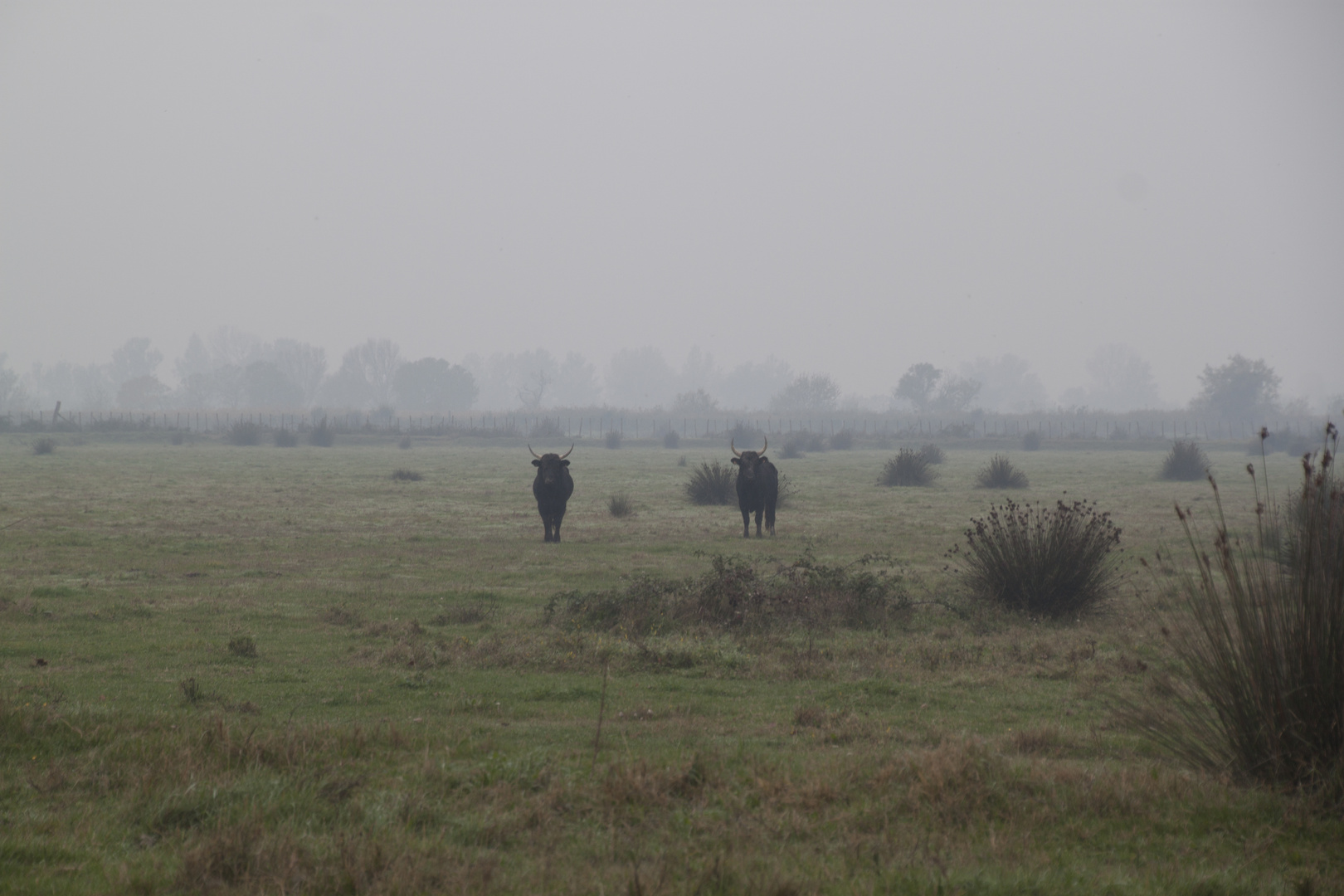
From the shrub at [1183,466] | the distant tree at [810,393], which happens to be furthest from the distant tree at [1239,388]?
the shrub at [1183,466]

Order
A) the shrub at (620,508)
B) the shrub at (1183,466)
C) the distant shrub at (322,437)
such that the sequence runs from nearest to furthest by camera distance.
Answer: the shrub at (620,508)
the shrub at (1183,466)
the distant shrub at (322,437)

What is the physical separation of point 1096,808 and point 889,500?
23885 mm

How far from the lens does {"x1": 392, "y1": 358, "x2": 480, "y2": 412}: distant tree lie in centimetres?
15425

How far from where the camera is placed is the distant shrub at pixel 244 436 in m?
65.8

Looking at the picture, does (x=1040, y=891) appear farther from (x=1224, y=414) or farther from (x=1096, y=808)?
(x=1224, y=414)

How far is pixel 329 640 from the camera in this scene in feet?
32.8

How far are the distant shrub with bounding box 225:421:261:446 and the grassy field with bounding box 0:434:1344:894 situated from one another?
53.1 meters

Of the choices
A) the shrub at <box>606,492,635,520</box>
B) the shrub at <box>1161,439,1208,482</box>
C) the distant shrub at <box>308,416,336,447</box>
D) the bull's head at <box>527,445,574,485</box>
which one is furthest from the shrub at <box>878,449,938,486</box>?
the distant shrub at <box>308,416,336,447</box>

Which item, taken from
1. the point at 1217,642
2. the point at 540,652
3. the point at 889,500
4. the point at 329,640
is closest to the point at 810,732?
the point at 1217,642

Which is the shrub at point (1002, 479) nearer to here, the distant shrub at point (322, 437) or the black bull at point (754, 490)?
the black bull at point (754, 490)

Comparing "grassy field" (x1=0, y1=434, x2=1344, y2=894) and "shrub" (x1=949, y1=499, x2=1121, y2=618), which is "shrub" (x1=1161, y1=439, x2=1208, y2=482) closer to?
"grassy field" (x1=0, y1=434, x2=1344, y2=894)

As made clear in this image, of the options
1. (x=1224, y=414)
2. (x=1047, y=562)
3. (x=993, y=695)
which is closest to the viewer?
(x=993, y=695)

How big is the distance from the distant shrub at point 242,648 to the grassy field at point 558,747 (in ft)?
0.09

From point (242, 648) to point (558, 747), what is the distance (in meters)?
4.55
